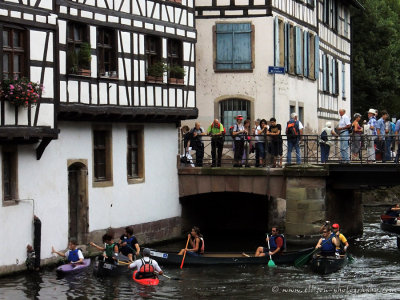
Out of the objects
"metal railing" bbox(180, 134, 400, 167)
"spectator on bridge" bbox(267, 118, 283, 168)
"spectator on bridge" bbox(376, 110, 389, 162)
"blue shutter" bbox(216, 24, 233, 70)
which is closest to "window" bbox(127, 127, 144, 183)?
"metal railing" bbox(180, 134, 400, 167)

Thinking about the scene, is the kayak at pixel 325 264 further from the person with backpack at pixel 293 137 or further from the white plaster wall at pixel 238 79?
the white plaster wall at pixel 238 79

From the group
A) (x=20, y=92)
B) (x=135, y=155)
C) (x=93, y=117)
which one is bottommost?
(x=135, y=155)

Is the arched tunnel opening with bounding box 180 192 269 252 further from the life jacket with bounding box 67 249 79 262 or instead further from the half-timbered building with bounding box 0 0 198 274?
the life jacket with bounding box 67 249 79 262

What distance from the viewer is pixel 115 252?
2966 cm

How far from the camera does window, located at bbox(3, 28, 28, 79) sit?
27.4 meters

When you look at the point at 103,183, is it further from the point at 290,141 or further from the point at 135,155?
the point at 290,141

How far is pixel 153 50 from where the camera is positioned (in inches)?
1384

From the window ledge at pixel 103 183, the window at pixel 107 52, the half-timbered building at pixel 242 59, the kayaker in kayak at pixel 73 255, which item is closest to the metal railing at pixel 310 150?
the half-timbered building at pixel 242 59

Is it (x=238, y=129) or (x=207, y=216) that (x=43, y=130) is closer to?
(x=238, y=129)

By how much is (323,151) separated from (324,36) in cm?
1580

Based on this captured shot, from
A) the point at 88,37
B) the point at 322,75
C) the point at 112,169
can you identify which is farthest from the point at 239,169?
the point at 322,75

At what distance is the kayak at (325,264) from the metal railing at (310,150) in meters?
4.79

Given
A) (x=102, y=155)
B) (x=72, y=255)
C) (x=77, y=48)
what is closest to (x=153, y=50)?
(x=102, y=155)

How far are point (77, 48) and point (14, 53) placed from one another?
12.0ft
